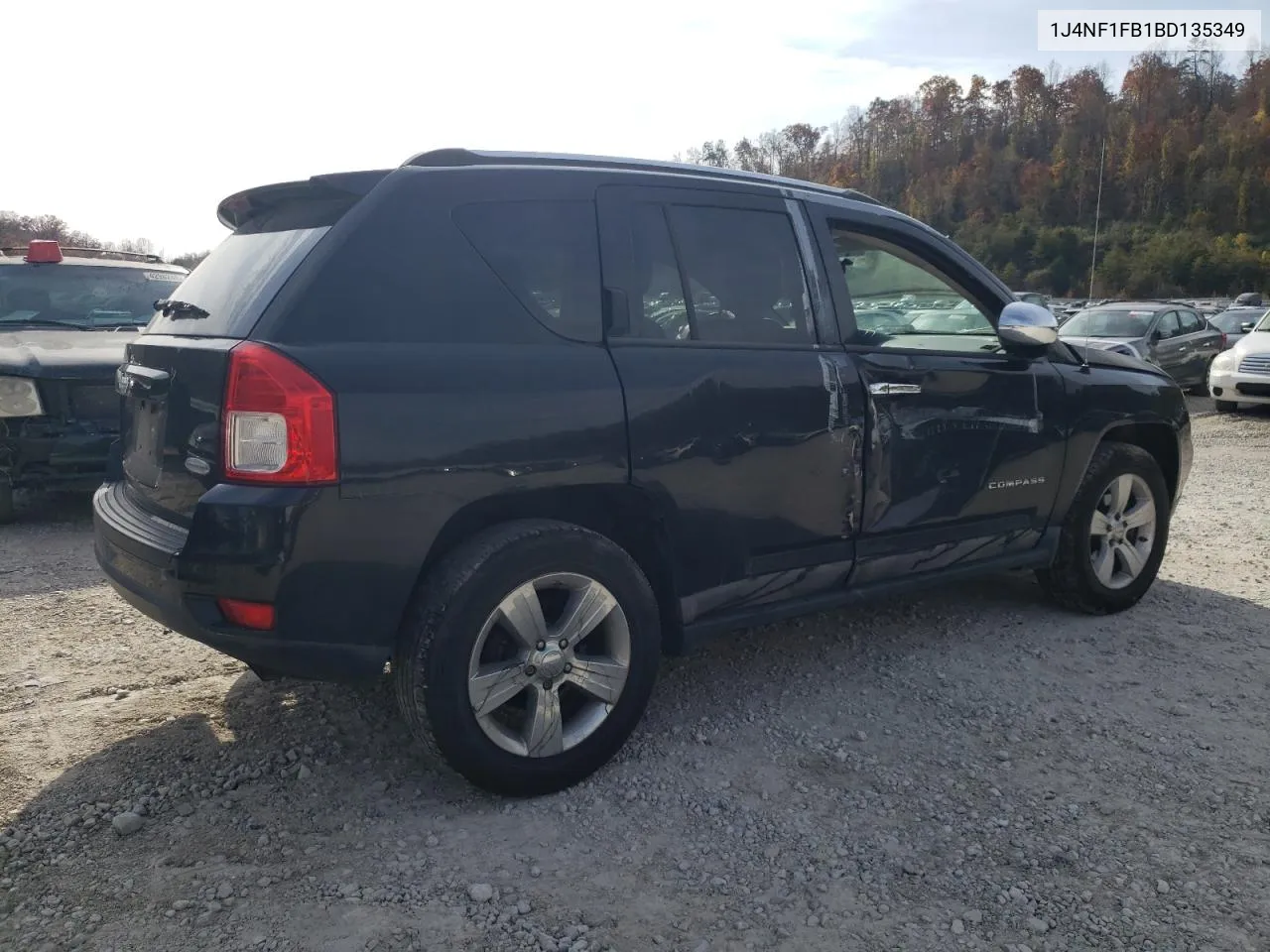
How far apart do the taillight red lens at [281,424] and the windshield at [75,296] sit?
514 cm

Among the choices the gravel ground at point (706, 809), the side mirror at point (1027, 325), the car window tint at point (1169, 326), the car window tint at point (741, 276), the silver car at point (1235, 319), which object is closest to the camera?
the gravel ground at point (706, 809)

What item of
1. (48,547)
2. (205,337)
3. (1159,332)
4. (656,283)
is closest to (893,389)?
(656,283)

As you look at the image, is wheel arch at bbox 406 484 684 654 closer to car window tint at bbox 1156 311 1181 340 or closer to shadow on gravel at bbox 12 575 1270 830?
shadow on gravel at bbox 12 575 1270 830

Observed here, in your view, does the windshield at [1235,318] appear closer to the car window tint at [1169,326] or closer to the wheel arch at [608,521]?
the car window tint at [1169,326]

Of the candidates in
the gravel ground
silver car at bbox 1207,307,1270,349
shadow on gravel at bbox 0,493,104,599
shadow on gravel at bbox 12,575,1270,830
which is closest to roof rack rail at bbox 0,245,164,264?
shadow on gravel at bbox 0,493,104,599

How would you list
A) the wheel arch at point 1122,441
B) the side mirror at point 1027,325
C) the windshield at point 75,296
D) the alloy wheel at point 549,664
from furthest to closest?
the windshield at point 75,296 < the wheel arch at point 1122,441 < the side mirror at point 1027,325 < the alloy wheel at point 549,664

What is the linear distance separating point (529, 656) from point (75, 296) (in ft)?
19.7

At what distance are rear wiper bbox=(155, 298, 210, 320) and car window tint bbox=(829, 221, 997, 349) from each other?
2.13m

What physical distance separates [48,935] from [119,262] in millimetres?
6458

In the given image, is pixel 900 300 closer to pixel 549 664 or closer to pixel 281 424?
pixel 549 664

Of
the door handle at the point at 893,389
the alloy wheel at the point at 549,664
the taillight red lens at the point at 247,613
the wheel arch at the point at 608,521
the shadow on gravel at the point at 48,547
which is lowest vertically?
the shadow on gravel at the point at 48,547

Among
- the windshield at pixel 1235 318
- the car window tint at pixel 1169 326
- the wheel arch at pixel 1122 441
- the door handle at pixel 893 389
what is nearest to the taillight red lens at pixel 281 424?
the door handle at pixel 893 389

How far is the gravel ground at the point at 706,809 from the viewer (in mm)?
2381

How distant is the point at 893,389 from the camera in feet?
11.8
